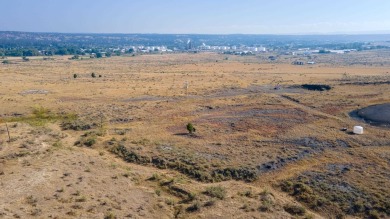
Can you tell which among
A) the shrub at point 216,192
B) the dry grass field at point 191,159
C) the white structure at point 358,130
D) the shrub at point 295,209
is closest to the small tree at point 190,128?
the dry grass field at point 191,159

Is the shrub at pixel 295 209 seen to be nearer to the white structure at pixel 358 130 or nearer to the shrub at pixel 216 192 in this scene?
the shrub at pixel 216 192

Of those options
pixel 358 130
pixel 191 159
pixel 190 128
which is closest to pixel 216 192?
pixel 191 159

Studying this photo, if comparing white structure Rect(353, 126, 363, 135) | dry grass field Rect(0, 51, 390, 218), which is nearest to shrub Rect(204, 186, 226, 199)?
dry grass field Rect(0, 51, 390, 218)

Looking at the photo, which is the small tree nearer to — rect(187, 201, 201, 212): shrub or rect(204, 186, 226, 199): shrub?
rect(204, 186, 226, 199): shrub

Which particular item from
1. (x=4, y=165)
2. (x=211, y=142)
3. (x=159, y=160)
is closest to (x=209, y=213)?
(x=159, y=160)

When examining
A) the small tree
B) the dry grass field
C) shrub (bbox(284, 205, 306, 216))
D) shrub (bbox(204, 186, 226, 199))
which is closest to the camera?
shrub (bbox(284, 205, 306, 216))
